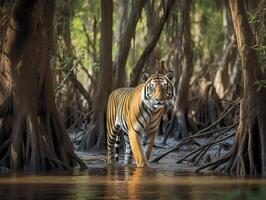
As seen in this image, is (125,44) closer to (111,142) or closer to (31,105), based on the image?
(111,142)

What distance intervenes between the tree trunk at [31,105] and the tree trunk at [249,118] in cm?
252

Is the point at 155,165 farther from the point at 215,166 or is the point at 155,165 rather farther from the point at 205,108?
the point at 205,108

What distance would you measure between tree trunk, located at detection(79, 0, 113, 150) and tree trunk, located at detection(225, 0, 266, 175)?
6397 mm

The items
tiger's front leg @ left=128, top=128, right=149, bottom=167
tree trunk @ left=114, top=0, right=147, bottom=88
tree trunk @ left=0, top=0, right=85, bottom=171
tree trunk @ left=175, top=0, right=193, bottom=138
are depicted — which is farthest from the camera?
tree trunk @ left=175, top=0, right=193, bottom=138

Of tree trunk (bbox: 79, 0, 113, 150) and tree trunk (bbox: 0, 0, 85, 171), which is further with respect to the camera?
tree trunk (bbox: 79, 0, 113, 150)

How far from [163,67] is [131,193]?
16958 mm

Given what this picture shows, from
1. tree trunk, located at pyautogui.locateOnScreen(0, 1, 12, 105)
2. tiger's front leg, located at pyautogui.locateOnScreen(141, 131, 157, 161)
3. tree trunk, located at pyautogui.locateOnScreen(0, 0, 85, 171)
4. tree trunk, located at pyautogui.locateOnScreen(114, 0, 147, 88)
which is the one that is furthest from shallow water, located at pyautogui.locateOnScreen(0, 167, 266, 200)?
tree trunk, located at pyautogui.locateOnScreen(114, 0, 147, 88)

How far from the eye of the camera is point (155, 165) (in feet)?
47.3

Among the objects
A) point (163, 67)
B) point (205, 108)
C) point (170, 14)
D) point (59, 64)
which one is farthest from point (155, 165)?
point (163, 67)

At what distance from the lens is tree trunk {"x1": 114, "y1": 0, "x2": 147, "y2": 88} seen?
1927 cm

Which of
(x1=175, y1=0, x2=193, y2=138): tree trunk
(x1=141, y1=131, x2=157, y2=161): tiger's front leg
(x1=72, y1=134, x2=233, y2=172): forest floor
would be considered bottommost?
(x1=72, y1=134, x2=233, y2=172): forest floor

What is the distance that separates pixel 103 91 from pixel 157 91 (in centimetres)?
440

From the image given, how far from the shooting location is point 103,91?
18.7 meters

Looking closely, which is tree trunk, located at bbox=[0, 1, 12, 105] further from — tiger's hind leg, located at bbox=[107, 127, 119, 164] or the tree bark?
the tree bark
